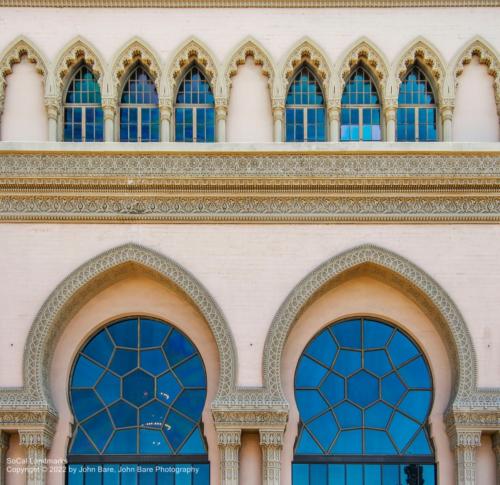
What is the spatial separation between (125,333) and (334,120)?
4.34 meters

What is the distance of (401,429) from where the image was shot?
1516 cm

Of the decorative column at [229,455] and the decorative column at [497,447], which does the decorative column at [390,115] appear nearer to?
the decorative column at [497,447]

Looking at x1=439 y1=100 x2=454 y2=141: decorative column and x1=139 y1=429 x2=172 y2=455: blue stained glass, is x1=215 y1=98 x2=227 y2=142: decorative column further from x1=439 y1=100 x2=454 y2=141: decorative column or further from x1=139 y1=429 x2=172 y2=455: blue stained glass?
x1=139 y1=429 x2=172 y2=455: blue stained glass

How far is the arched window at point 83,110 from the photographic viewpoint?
15.8 metres

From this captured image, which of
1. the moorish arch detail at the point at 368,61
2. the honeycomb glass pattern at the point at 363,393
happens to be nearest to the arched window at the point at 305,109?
the moorish arch detail at the point at 368,61

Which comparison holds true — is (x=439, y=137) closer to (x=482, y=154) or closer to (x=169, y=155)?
(x=482, y=154)

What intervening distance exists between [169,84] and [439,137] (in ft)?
13.3

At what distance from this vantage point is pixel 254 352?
14.8 metres

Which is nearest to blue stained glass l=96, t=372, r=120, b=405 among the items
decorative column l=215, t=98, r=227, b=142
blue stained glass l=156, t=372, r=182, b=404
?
blue stained glass l=156, t=372, r=182, b=404

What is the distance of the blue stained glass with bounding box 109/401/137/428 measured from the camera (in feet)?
49.8

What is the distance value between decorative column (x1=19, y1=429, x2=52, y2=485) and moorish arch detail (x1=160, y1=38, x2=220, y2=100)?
5.18m

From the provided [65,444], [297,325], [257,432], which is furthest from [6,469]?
[297,325]

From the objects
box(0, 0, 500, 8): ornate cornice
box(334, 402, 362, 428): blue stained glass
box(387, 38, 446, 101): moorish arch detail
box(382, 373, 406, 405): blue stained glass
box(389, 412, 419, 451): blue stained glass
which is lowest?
box(389, 412, 419, 451): blue stained glass

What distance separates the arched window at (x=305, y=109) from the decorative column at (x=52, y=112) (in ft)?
11.1
